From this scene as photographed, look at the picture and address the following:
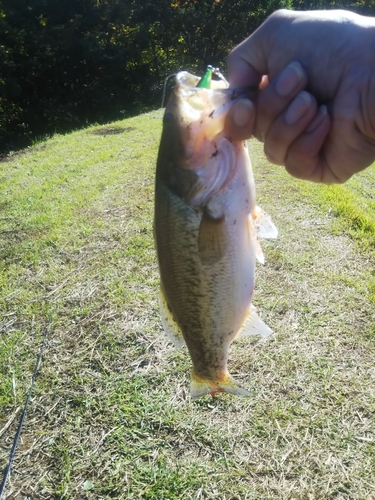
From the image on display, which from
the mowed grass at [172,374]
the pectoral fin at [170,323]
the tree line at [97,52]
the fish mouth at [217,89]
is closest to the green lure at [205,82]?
the fish mouth at [217,89]

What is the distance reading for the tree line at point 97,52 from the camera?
625 inches

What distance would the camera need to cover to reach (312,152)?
1695mm

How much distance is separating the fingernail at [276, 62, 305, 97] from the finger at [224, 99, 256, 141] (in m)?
0.11

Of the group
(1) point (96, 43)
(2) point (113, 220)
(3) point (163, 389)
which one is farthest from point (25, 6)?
(3) point (163, 389)

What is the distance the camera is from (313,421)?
9.47 ft

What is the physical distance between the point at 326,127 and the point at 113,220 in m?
4.39

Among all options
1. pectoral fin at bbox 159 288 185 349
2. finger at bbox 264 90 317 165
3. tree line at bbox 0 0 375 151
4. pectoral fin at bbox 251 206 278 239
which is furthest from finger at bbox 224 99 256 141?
tree line at bbox 0 0 375 151

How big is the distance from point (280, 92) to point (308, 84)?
0.18 metres

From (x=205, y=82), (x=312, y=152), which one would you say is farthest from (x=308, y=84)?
(x=205, y=82)

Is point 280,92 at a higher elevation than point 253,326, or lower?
higher

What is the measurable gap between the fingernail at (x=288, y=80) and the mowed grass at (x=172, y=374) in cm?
220

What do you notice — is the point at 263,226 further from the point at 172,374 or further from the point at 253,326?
the point at 172,374

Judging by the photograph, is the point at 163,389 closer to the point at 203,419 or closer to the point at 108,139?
A: the point at 203,419

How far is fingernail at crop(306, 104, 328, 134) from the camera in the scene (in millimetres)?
1613
